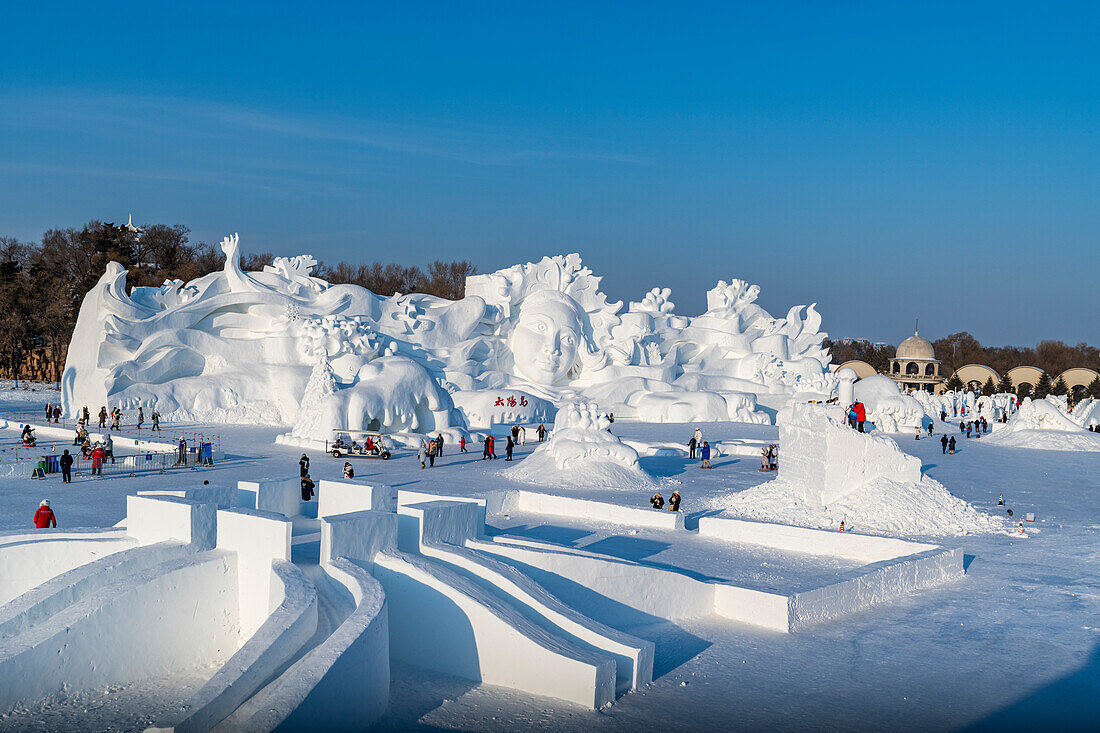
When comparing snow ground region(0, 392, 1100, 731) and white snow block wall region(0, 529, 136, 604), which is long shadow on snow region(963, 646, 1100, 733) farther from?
white snow block wall region(0, 529, 136, 604)

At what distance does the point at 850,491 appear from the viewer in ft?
54.4

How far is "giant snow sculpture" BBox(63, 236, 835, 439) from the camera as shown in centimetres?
3036

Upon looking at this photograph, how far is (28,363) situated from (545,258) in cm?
3053

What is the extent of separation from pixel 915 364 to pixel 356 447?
5726 centimetres

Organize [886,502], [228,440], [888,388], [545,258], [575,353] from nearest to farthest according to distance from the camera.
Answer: [886,502] < [228,440] < [888,388] < [575,353] < [545,258]

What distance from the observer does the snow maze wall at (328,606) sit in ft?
23.8

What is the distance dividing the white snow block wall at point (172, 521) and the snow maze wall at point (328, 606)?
17 millimetres

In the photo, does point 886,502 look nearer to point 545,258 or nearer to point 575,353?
point 575,353

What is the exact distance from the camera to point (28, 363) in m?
55.5

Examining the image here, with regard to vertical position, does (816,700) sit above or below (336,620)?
below

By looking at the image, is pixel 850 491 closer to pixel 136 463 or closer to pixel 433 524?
pixel 433 524

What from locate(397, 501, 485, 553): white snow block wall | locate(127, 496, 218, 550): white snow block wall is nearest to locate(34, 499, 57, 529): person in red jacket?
locate(127, 496, 218, 550): white snow block wall

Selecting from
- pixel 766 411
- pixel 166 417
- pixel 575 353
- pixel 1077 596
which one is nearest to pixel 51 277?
pixel 166 417

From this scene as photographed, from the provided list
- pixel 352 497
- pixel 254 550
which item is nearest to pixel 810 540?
pixel 352 497
